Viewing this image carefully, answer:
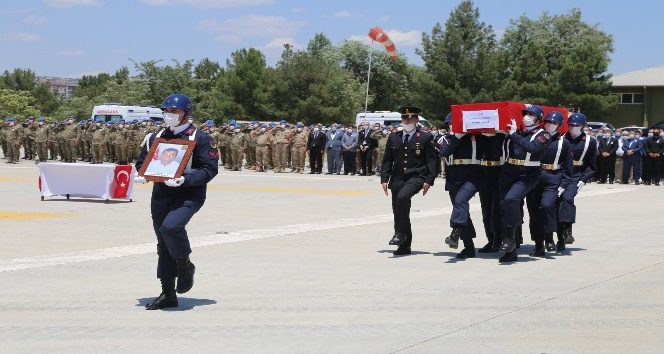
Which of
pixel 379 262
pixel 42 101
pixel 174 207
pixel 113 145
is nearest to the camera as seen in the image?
pixel 174 207

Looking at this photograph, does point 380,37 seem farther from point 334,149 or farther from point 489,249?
point 489,249

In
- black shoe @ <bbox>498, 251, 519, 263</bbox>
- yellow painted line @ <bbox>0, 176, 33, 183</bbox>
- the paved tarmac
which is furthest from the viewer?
yellow painted line @ <bbox>0, 176, 33, 183</bbox>

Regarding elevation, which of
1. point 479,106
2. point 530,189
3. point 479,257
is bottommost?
point 479,257

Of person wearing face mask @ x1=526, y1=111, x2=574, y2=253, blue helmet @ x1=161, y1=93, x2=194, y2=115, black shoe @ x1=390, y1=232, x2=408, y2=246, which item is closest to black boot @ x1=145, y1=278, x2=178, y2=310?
blue helmet @ x1=161, y1=93, x2=194, y2=115

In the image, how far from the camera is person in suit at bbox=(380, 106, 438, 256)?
13047 millimetres

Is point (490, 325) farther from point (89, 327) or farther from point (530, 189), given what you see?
point (530, 189)

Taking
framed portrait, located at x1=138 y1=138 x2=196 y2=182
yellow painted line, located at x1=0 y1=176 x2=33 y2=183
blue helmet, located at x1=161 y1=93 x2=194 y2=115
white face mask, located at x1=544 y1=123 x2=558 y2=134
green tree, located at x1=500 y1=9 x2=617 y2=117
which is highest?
green tree, located at x1=500 y1=9 x2=617 y2=117

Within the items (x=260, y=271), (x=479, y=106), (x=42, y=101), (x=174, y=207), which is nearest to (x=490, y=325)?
(x=174, y=207)

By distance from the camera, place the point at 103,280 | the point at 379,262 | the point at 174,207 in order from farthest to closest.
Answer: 1. the point at 379,262
2. the point at 103,280
3. the point at 174,207

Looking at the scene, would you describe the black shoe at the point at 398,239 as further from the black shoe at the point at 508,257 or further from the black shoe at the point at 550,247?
the black shoe at the point at 550,247

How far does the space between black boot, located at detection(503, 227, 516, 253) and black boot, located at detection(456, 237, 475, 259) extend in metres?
0.58

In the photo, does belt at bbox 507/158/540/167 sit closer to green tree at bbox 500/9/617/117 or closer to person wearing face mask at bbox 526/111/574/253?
person wearing face mask at bbox 526/111/574/253

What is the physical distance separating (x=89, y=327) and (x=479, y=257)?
6277 millimetres

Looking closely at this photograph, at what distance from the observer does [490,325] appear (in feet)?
27.9
